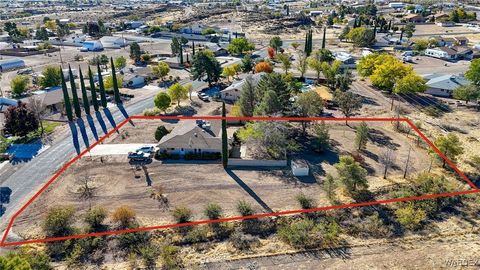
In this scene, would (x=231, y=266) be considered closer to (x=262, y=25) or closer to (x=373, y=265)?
(x=373, y=265)

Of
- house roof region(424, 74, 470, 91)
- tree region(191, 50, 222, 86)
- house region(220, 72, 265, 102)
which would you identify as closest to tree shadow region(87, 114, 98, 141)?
tree region(191, 50, 222, 86)

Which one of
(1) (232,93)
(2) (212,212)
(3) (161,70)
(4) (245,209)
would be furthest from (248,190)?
(3) (161,70)

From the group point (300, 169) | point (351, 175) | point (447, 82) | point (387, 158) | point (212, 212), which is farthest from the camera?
point (447, 82)

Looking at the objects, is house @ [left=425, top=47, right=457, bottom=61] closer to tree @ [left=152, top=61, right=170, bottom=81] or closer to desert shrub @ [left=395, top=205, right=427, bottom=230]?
tree @ [left=152, top=61, right=170, bottom=81]

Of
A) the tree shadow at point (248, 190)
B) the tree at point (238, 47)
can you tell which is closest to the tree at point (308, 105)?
the tree shadow at point (248, 190)

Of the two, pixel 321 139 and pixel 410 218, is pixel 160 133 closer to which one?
pixel 321 139

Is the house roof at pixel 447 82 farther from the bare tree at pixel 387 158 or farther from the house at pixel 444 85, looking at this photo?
the bare tree at pixel 387 158
